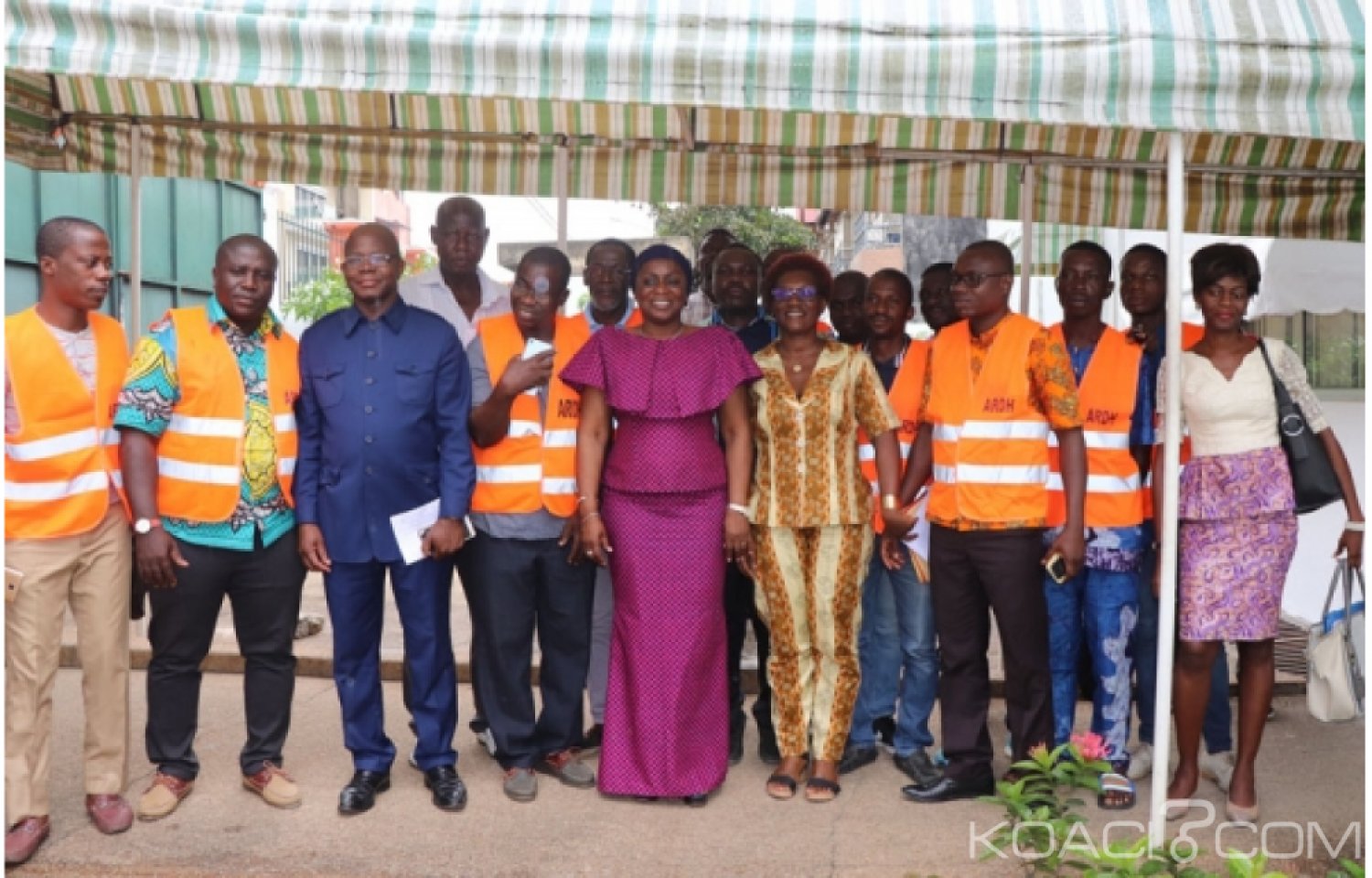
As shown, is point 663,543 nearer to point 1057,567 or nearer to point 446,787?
point 446,787

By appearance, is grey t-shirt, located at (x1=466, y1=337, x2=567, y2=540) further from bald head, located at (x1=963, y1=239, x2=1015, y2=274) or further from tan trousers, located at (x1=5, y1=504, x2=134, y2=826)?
bald head, located at (x1=963, y1=239, x2=1015, y2=274)

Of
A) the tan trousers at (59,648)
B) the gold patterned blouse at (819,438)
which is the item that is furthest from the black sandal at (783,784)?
the tan trousers at (59,648)

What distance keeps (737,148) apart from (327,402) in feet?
9.35

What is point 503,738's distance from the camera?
460 centimetres

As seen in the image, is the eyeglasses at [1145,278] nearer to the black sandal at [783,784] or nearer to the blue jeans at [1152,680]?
the blue jeans at [1152,680]

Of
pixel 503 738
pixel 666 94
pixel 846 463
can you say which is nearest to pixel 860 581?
pixel 846 463

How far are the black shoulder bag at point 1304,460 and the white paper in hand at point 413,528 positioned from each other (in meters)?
2.75

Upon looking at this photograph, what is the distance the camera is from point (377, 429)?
425 cm

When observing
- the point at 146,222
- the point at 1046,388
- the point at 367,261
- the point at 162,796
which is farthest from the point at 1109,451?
the point at 146,222

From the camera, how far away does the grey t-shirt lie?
4465 millimetres

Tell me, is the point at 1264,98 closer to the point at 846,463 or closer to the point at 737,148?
the point at 846,463

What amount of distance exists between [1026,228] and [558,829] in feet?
11.4

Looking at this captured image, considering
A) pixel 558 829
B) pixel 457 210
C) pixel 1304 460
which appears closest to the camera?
pixel 1304 460

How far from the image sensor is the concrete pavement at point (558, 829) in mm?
3908
